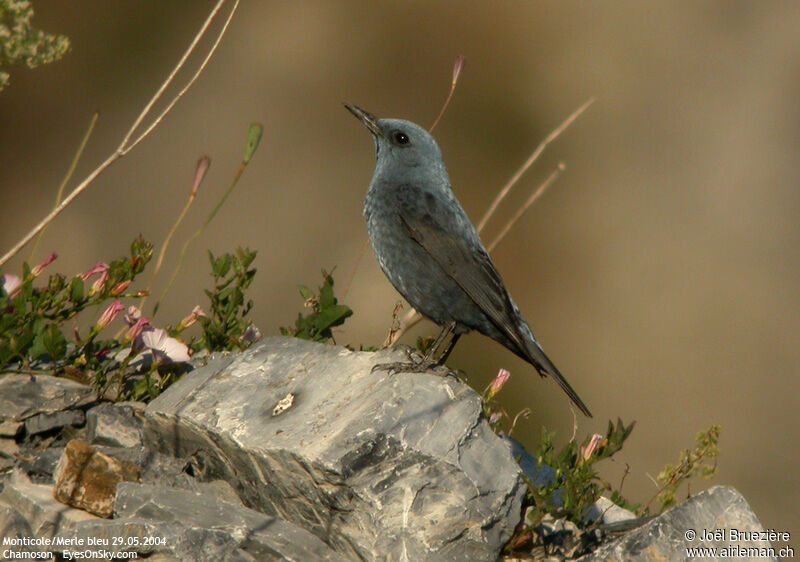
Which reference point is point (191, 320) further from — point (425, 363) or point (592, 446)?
point (592, 446)

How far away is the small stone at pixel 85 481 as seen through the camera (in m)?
3.98

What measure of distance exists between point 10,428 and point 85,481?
69 cm

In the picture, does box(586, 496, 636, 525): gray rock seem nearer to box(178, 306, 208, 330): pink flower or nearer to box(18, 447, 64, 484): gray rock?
Answer: box(178, 306, 208, 330): pink flower

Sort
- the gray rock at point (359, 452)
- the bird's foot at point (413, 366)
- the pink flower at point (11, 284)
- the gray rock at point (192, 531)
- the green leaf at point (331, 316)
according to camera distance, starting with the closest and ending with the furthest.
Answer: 1. the gray rock at point (192, 531)
2. the gray rock at point (359, 452)
3. the bird's foot at point (413, 366)
4. the pink flower at point (11, 284)
5. the green leaf at point (331, 316)

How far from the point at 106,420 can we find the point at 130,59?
514 centimetres

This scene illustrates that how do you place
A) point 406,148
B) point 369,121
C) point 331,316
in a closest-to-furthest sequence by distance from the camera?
point 331,316
point 406,148
point 369,121

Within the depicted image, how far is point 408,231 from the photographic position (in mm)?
5508

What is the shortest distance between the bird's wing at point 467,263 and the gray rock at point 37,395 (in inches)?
75.6

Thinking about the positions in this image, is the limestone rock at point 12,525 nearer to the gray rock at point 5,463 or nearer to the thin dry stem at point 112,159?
the gray rock at point 5,463

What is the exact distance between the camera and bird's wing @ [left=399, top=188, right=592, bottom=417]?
5285 millimetres

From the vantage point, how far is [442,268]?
5.43 m

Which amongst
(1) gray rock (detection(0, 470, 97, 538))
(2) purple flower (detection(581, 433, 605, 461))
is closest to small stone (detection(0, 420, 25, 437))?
(1) gray rock (detection(0, 470, 97, 538))

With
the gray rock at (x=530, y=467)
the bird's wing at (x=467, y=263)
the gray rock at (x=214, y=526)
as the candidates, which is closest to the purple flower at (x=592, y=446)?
the gray rock at (x=530, y=467)

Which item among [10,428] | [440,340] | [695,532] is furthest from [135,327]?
[695,532]
